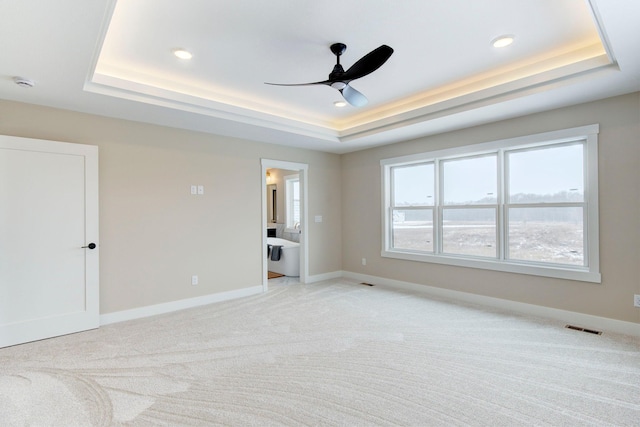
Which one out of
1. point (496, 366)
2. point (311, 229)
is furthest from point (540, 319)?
point (311, 229)

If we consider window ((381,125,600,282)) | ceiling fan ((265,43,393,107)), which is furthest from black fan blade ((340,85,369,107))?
window ((381,125,600,282))

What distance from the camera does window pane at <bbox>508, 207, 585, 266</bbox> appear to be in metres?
3.73

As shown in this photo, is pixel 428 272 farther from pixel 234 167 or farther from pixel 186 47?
pixel 186 47

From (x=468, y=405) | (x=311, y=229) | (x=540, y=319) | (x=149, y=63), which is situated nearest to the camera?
(x=468, y=405)

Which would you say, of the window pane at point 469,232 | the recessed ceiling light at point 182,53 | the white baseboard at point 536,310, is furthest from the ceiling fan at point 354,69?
the white baseboard at point 536,310

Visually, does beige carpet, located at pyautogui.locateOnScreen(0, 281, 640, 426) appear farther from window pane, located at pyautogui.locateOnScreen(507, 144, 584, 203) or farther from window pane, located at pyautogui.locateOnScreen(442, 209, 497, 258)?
window pane, located at pyautogui.locateOnScreen(507, 144, 584, 203)

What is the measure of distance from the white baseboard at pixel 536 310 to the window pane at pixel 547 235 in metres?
0.59

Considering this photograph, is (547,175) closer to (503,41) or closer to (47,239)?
(503,41)

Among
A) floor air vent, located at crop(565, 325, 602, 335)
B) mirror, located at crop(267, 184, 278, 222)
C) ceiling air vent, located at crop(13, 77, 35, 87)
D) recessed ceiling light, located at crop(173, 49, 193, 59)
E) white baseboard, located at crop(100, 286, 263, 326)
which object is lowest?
floor air vent, located at crop(565, 325, 602, 335)

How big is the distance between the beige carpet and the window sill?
588 millimetres

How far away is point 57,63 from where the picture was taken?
255 centimetres

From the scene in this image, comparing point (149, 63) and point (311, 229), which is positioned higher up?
point (149, 63)

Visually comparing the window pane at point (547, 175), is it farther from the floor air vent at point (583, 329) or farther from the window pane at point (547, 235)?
the floor air vent at point (583, 329)

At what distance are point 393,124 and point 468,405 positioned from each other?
3.48 metres
